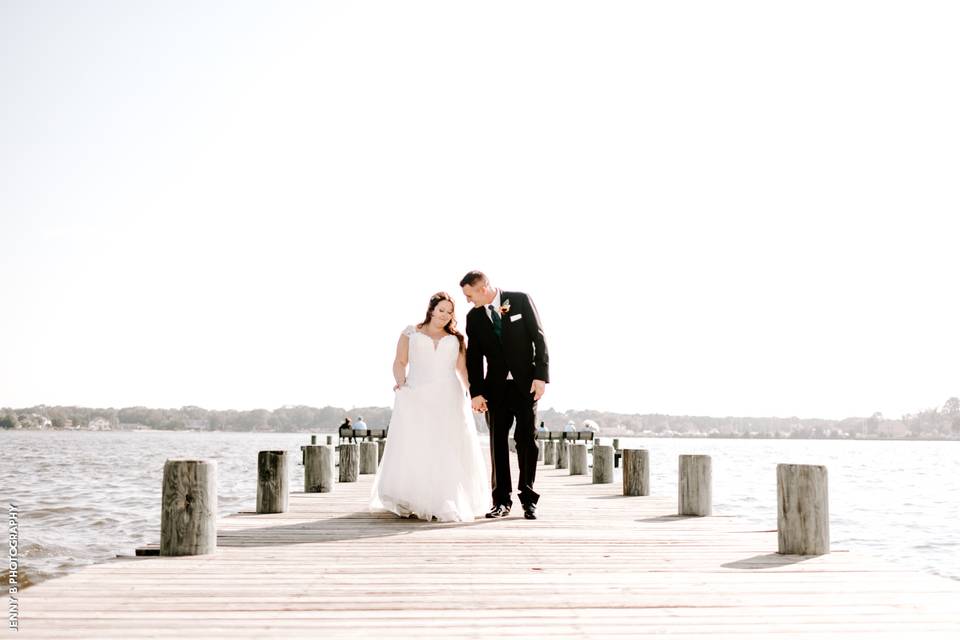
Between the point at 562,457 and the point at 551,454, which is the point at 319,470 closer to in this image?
the point at 562,457

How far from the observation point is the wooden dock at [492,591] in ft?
13.5

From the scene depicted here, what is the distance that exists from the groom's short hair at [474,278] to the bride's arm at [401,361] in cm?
91

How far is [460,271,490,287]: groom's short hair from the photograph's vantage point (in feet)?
27.4

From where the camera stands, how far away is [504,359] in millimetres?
8414

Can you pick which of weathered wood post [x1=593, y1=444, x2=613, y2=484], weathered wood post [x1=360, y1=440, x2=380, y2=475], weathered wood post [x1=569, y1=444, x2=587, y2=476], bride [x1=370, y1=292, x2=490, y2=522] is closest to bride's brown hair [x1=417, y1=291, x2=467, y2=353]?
bride [x1=370, y1=292, x2=490, y2=522]

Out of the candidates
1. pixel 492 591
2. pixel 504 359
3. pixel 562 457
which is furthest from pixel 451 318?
pixel 562 457

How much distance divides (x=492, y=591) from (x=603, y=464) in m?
10.1

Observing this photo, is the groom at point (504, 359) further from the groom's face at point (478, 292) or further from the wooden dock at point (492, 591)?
the wooden dock at point (492, 591)

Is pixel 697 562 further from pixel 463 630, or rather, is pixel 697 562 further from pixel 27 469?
pixel 27 469

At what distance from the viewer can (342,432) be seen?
42.5 m

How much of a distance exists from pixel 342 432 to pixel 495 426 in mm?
34936

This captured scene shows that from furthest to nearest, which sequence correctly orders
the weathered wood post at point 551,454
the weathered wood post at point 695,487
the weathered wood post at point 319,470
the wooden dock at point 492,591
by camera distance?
the weathered wood post at point 551,454 < the weathered wood post at point 319,470 < the weathered wood post at point 695,487 < the wooden dock at point 492,591

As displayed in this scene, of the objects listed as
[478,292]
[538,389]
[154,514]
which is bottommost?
[154,514]

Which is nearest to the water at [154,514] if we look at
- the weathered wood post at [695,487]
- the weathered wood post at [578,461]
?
the weathered wood post at [695,487]
